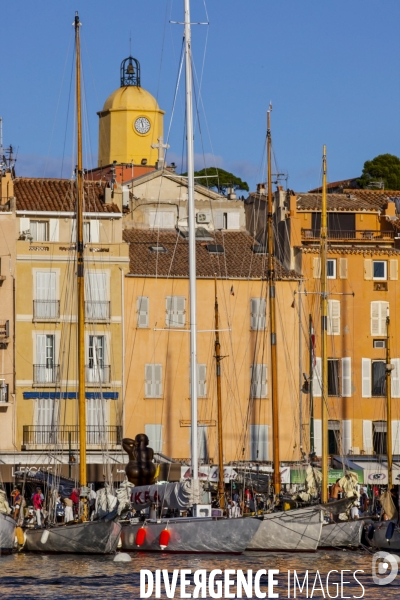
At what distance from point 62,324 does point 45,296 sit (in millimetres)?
1495

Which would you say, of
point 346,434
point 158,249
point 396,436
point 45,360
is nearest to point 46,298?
point 45,360

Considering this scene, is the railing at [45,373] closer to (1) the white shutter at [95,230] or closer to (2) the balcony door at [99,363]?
(2) the balcony door at [99,363]

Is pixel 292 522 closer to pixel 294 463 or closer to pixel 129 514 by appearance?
pixel 129 514

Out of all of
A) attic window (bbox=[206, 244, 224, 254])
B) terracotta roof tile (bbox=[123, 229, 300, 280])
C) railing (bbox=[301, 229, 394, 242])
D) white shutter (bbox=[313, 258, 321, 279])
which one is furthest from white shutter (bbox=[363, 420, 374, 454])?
attic window (bbox=[206, 244, 224, 254])

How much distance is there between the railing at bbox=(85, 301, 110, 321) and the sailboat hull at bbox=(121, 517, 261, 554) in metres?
22.0

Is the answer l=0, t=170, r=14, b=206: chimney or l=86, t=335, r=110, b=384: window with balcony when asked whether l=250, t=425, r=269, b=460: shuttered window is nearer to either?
l=86, t=335, r=110, b=384: window with balcony

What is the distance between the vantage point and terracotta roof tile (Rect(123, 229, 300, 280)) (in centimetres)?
7388

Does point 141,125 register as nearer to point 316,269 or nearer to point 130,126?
point 130,126

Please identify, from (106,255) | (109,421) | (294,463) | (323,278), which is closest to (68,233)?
(106,255)

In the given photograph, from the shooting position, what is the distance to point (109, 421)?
234 feet

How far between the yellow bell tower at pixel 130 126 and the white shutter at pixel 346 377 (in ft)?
93.9

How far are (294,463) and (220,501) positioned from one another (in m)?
16.1

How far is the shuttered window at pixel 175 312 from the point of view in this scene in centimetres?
7338

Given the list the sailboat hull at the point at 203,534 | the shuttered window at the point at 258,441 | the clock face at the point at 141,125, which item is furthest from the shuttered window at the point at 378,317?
the clock face at the point at 141,125
